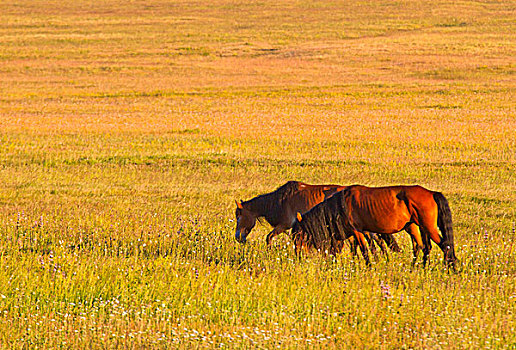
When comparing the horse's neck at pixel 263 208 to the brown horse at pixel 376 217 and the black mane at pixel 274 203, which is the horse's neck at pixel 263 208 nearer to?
the black mane at pixel 274 203

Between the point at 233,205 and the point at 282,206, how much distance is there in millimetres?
4296

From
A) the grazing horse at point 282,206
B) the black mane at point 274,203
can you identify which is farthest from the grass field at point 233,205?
the black mane at point 274,203

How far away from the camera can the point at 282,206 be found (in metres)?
9.83

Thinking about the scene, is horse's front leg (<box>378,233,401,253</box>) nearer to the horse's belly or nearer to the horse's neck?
the horse's belly

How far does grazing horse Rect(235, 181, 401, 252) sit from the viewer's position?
969 centimetres

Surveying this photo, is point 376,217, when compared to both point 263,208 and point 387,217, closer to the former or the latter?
point 387,217

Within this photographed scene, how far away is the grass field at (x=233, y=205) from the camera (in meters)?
6.43

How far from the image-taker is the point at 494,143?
23.3 meters

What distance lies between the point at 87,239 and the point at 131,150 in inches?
501

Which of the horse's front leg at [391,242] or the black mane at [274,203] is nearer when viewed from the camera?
the horse's front leg at [391,242]

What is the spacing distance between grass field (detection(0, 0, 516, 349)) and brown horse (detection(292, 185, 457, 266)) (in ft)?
0.83

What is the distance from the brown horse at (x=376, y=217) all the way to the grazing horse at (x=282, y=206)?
35.1 inches

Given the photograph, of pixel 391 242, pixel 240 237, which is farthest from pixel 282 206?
pixel 391 242

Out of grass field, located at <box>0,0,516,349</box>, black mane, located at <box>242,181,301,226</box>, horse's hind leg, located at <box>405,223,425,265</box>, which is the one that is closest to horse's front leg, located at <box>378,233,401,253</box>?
grass field, located at <box>0,0,516,349</box>
